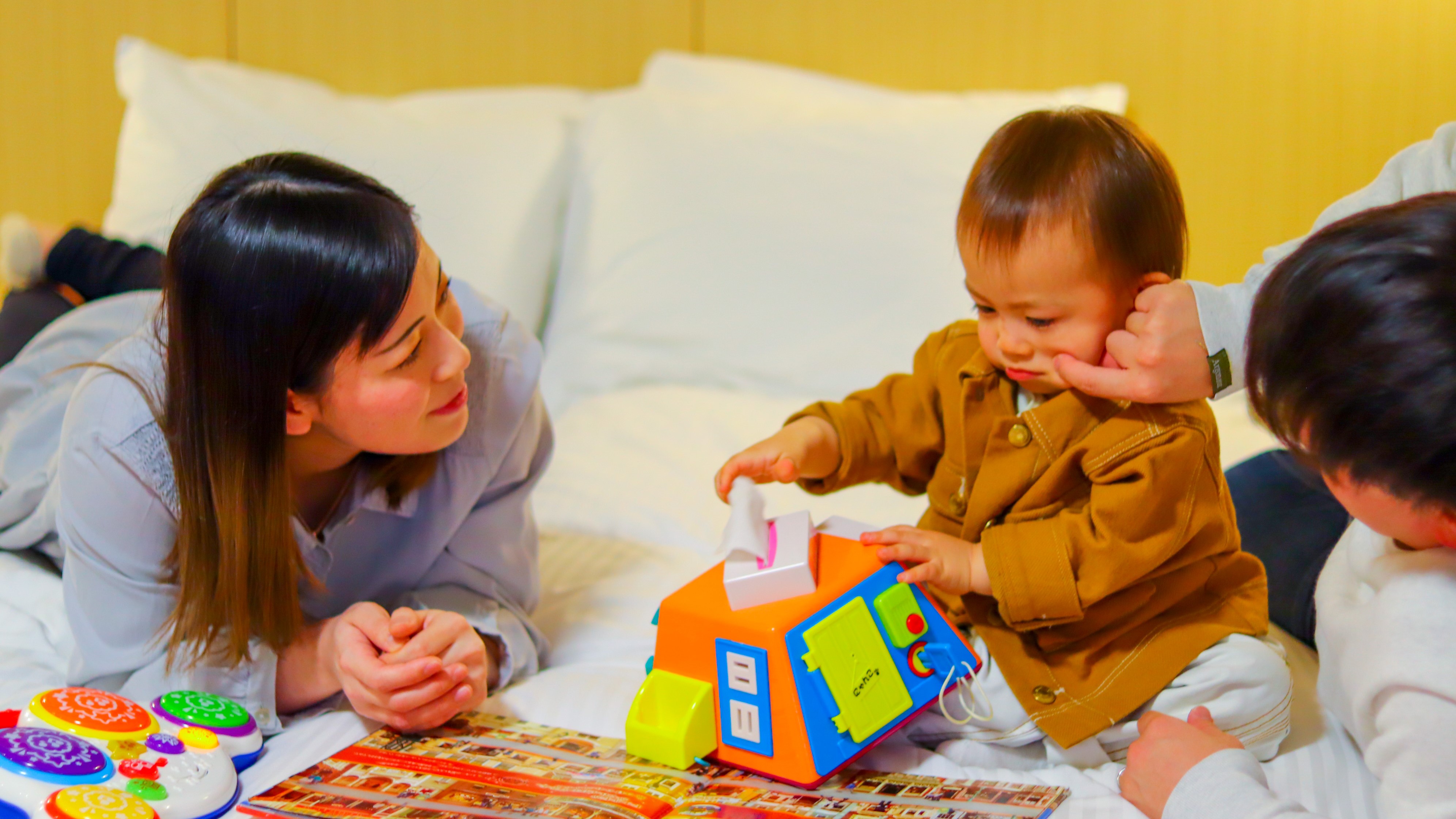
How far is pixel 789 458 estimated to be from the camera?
34.6 inches

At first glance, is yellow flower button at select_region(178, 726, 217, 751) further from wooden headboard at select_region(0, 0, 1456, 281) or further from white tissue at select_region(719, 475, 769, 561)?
wooden headboard at select_region(0, 0, 1456, 281)

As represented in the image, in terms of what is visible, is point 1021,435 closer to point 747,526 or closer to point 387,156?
point 747,526

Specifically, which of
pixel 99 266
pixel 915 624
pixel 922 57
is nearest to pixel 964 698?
pixel 915 624

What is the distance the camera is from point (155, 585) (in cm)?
85

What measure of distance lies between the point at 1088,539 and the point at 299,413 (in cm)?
60

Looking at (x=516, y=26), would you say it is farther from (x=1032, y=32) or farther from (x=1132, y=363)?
(x=1132, y=363)

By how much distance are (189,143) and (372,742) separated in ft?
3.89

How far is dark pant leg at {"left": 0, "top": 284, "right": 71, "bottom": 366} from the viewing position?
1.29m

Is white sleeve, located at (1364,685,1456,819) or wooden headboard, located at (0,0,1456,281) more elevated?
wooden headboard, located at (0,0,1456,281)

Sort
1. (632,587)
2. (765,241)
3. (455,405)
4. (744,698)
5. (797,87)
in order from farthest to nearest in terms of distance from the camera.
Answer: (797,87), (765,241), (632,587), (455,405), (744,698)

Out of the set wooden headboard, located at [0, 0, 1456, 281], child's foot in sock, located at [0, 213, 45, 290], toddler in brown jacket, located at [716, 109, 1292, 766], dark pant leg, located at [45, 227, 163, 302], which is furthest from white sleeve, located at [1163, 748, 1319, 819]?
child's foot in sock, located at [0, 213, 45, 290]

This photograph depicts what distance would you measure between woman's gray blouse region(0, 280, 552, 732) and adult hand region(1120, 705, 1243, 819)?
0.51 m

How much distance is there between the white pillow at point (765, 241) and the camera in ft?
4.88

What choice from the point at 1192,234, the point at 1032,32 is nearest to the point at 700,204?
the point at 1032,32
